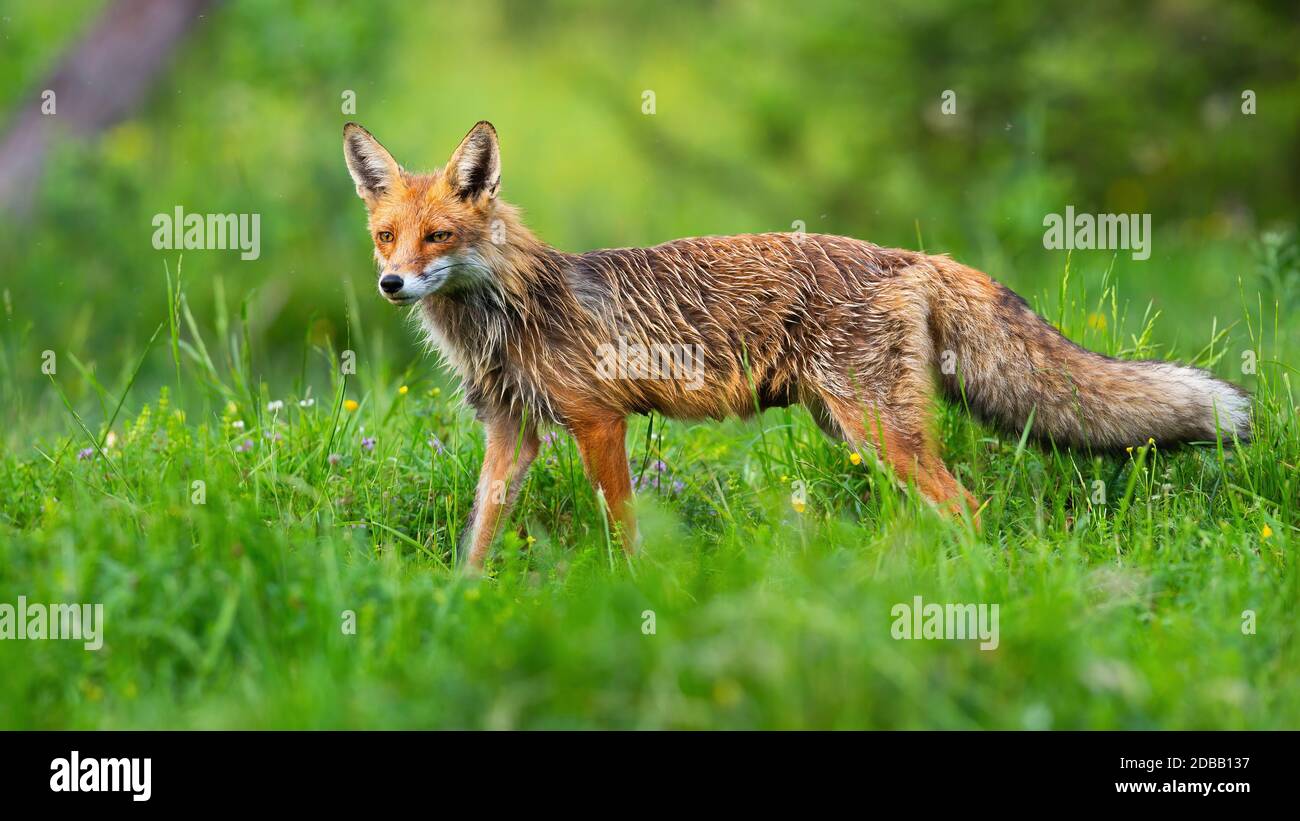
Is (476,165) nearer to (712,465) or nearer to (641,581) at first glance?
(712,465)

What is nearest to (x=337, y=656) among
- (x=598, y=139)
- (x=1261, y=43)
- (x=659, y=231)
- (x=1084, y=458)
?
(x=1084, y=458)

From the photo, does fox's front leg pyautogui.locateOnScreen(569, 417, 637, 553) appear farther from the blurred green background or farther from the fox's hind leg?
the blurred green background

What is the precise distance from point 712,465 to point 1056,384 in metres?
1.75

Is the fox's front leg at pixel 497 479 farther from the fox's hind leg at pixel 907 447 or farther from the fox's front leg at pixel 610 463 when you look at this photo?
the fox's hind leg at pixel 907 447

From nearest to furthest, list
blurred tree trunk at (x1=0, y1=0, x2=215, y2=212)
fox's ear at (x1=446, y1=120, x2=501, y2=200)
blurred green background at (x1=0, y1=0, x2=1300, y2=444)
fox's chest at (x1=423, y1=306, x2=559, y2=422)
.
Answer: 1. fox's ear at (x1=446, y1=120, x2=501, y2=200)
2. fox's chest at (x1=423, y1=306, x2=559, y2=422)
3. blurred green background at (x1=0, y1=0, x2=1300, y2=444)
4. blurred tree trunk at (x1=0, y1=0, x2=215, y2=212)

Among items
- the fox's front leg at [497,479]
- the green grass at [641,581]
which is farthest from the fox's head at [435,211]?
the green grass at [641,581]

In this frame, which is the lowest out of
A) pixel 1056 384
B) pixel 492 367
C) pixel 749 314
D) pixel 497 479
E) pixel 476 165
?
pixel 497 479

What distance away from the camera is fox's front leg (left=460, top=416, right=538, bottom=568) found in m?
5.61

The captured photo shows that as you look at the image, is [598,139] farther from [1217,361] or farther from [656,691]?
[656,691]

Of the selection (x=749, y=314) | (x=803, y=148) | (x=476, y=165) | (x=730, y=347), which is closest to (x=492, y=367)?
(x=476, y=165)

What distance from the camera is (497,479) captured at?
5.74 meters

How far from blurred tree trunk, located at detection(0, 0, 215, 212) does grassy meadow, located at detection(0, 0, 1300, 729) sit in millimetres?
553

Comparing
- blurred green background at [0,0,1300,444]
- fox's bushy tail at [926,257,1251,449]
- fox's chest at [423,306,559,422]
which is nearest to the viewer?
fox's bushy tail at [926,257,1251,449]

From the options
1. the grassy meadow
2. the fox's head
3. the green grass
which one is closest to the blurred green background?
the grassy meadow
